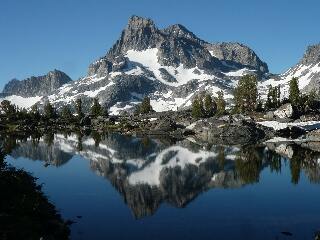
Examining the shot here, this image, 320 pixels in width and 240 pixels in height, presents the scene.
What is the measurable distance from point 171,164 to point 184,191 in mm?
24226

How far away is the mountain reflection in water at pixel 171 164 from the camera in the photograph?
5603 centimetres

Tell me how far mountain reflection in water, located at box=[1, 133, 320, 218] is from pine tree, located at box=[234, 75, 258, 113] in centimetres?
8745

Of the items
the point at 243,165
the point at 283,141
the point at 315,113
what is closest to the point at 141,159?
the point at 243,165

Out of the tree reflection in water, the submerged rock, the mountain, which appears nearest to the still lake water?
the mountain

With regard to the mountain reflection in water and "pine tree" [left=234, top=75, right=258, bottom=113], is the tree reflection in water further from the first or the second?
"pine tree" [left=234, top=75, right=258, bottom=113]

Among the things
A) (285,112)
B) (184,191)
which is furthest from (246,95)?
(184,191)

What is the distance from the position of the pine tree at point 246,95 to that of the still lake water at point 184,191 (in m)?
93.1

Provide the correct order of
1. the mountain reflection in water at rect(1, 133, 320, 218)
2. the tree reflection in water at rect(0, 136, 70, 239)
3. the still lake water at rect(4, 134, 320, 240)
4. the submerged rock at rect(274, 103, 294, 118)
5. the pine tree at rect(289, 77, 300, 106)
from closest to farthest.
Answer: the tree reflection in water at rect(0, 136, 70, 239) < the still lake water at rect(4, 134, 320, 240) < the mountain reflection in water at rect(1, 133, 320, 218) < the submerged rock at rect(274, 103, 294, 118) < the pine tree at rect(289, 77, 300, 106)

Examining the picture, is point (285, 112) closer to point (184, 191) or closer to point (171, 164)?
point (171, 164)

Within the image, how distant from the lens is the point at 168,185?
60719 mm

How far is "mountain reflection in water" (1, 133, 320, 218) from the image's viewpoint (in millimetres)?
56031

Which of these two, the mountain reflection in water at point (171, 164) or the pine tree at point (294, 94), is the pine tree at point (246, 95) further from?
the mountain reflection in water at point (171, 164)

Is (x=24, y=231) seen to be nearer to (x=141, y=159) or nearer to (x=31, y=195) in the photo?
(x=31, y=195)

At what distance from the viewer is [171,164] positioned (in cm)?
8075
